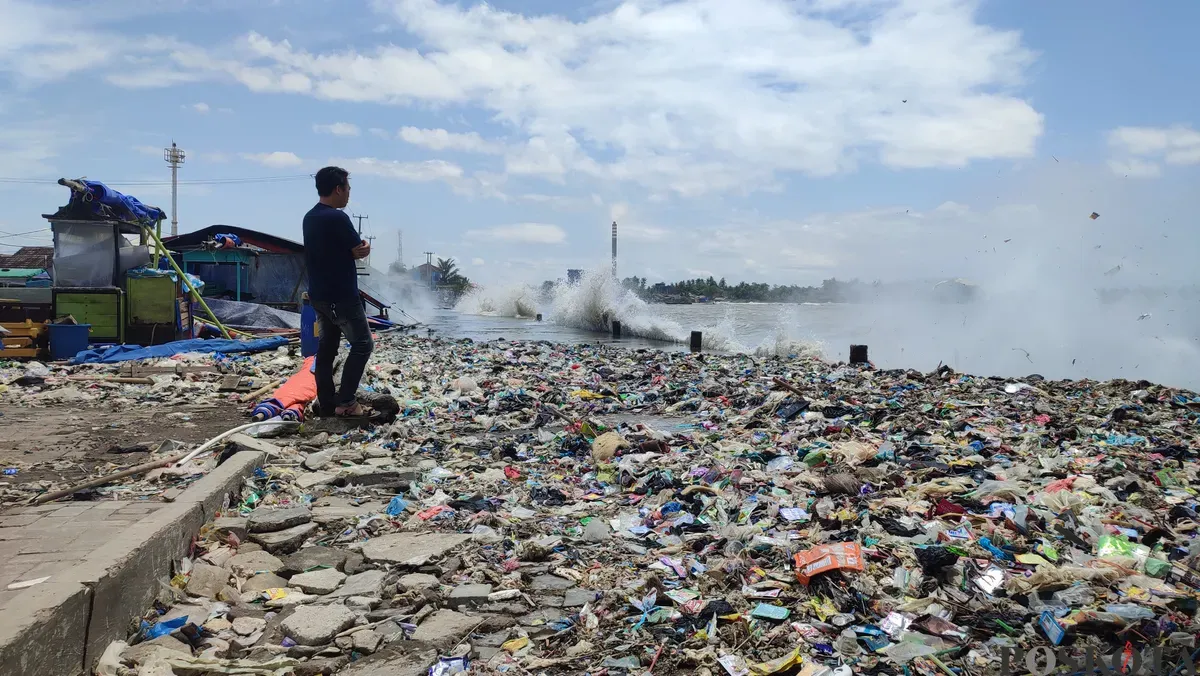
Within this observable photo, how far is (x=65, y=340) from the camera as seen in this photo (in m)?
10.8

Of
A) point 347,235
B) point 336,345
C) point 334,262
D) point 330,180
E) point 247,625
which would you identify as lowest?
point 247,625

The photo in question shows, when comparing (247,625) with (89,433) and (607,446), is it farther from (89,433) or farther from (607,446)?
(89,433)

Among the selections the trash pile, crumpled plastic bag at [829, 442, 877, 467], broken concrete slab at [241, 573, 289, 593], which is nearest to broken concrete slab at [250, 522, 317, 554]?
the trash pile

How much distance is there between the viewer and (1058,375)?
17.5 meters

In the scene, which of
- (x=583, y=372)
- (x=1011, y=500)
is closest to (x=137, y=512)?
(x=1011, y=500)

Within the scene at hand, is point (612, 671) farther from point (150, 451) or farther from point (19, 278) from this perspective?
point (19, 278)

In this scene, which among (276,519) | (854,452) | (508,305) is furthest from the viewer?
(508,305)

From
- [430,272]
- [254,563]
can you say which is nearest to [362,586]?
[254,563]

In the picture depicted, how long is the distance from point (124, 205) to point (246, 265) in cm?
950

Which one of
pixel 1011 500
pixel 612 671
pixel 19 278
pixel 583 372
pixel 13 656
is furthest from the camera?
pixel 19 278

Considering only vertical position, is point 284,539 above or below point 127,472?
below

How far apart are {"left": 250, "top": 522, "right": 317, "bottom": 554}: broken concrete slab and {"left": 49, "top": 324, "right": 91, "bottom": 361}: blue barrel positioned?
945 cm

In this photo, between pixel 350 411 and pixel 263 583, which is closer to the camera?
pixel 263 583

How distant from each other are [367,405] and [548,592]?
374cm
